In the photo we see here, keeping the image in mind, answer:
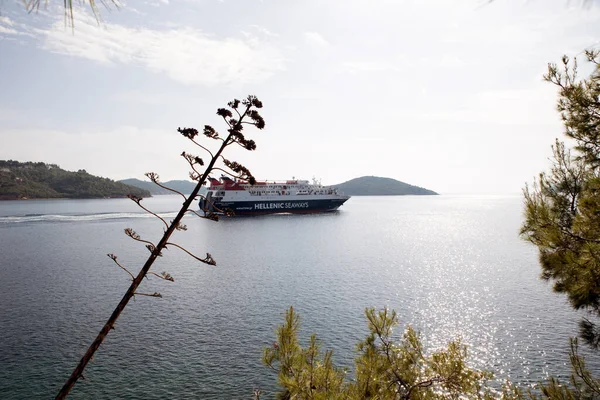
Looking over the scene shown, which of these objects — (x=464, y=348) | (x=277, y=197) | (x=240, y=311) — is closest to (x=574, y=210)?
(x=464, y=348)

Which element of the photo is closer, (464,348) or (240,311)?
(464,348)

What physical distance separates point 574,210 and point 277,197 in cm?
8848

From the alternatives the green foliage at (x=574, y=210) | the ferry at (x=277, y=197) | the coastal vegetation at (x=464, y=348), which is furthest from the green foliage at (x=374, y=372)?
the ferry at (x=277, y=197)

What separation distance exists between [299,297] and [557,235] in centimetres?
2281

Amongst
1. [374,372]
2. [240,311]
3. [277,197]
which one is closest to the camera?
[374,372]

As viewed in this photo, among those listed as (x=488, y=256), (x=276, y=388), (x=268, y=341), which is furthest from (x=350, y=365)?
(x=488, y=256)

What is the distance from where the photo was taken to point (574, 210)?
896 centimetres

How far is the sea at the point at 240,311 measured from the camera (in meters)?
16.1

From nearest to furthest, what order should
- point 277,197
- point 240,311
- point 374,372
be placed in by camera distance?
point 374,372 < point 240,311 < point 277,197

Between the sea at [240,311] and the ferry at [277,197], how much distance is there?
129 feet

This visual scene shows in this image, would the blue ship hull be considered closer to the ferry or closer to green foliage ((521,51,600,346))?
the ferry

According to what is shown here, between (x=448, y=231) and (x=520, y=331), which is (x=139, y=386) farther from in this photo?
(x=448, y=231)

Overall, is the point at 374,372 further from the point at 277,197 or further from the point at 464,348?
the point at 277,197

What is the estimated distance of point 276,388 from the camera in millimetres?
15320
